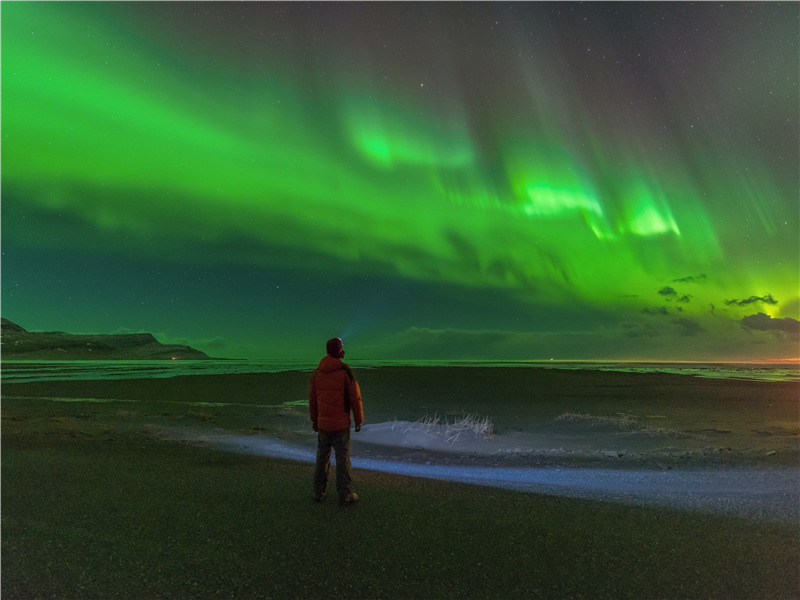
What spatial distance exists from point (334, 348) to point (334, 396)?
2.35 ft

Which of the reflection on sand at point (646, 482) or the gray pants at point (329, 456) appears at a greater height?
the gray pants at point (329, 456)

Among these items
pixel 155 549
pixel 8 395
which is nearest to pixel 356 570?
pixel 155 549

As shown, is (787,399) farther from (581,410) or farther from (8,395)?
(8,395)

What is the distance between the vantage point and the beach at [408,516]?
4.89 m

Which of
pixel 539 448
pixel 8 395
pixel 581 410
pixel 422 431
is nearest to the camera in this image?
pixel 539 448

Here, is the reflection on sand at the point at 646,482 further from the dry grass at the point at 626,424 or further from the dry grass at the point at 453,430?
the dry grass at the point at 626,424

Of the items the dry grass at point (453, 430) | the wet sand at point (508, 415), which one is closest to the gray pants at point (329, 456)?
the wet sand at point (508, 415)

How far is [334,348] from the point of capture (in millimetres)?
7875

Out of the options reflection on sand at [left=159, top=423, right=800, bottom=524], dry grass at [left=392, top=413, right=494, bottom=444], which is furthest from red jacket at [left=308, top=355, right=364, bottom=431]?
dry grass at [left=392, top=413, right=494, bottom=444]

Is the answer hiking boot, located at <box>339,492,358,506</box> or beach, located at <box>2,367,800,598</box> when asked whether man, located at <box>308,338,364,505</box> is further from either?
beach, located at <box>2,367,800,598</box>

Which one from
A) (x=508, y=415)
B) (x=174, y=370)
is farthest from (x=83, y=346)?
(x=508, y=415)

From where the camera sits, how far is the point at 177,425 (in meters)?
19.2

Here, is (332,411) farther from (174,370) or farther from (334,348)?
(174,370)

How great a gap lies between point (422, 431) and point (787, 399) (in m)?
28.6
